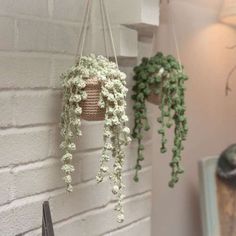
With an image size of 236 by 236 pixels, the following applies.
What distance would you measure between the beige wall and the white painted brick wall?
418mm

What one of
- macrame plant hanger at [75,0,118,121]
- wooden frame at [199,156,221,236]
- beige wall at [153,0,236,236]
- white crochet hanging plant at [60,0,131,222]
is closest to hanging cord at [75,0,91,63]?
macrame plant hanger at [75,0,118,121]

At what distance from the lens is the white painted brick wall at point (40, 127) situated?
0.97 m

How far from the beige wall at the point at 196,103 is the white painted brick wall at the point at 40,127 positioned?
0.42m

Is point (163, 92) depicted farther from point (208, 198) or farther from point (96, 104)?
point (208, 198)

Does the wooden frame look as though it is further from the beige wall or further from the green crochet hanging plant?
the green crochet hanging plant

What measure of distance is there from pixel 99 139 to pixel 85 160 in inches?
3.0

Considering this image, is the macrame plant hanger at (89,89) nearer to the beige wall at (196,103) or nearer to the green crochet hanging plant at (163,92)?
the green crochet hanging plant at (163,92)

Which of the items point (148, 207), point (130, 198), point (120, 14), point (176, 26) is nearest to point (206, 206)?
point (148, 207)


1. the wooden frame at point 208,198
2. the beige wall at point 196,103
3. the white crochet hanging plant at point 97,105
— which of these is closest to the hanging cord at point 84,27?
the white crochet hanging plant at point 97,105

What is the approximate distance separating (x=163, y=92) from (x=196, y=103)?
0.61m

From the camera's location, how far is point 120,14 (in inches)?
47.9

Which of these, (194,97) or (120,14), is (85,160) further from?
(194,97)

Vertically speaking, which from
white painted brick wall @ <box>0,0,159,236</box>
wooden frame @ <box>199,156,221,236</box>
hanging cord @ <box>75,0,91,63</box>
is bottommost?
wooden frame @ <box>199,156,221,236</box>

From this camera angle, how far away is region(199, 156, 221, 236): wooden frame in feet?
5.39
